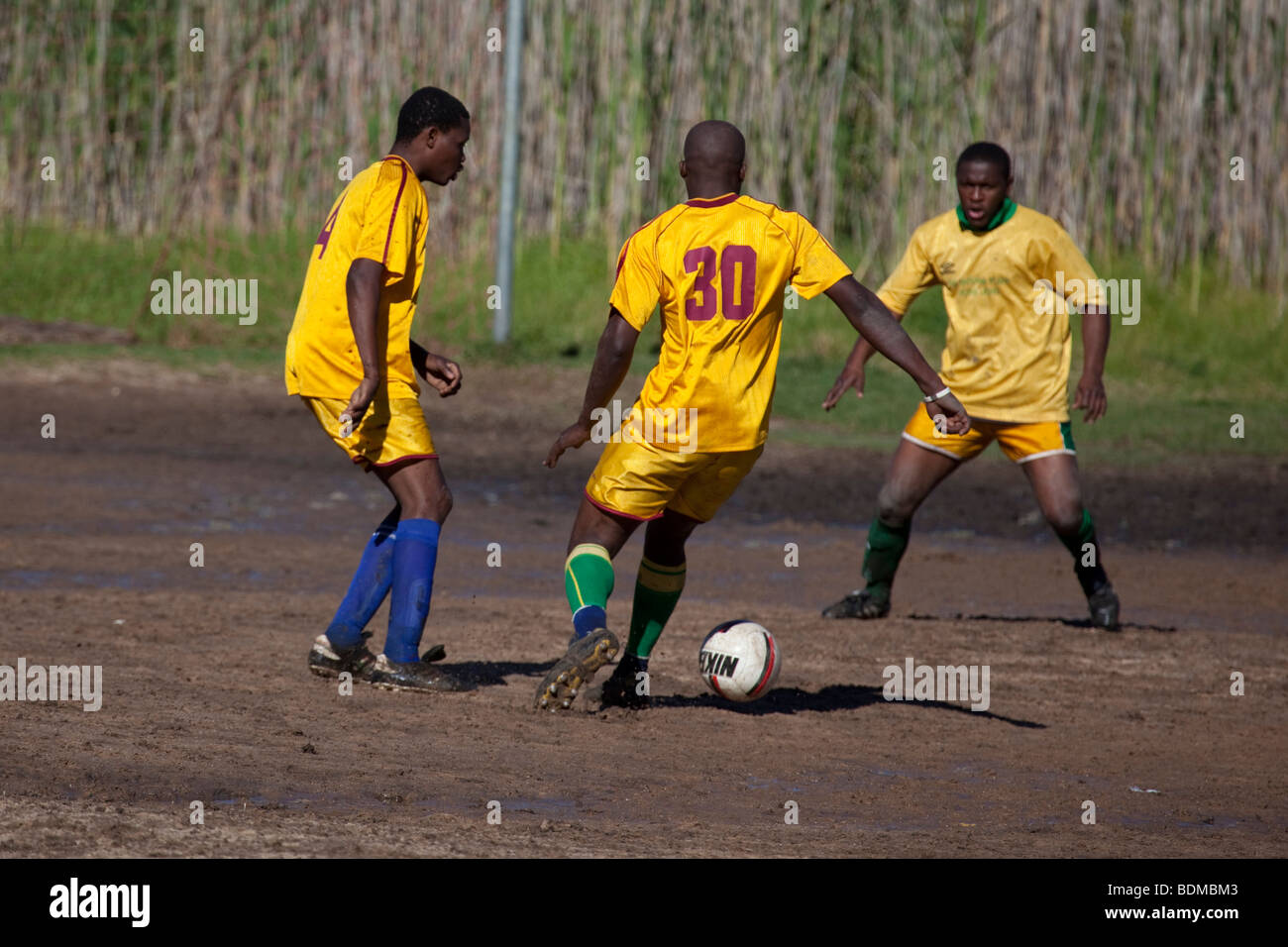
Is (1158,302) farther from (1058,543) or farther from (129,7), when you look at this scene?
(129,7)

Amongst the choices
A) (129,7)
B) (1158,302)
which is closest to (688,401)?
(1158,302)

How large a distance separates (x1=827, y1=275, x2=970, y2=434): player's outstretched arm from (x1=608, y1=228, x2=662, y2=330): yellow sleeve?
566 mm

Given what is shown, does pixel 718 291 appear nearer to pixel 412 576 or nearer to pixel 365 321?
pixel 365 321

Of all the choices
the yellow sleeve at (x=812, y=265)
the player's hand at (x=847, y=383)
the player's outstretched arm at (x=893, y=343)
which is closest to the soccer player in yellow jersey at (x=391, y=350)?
the yellow sleeve at (x=812, y=265)

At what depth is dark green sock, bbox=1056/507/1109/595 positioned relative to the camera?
27.7ft

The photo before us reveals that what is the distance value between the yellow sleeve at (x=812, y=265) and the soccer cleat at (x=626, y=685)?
145cm

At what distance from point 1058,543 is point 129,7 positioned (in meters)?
12.8

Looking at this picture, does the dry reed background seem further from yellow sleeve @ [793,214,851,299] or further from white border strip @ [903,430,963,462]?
→ yellow sleeve @ [793,214,851,299]

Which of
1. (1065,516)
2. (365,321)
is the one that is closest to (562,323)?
(1065,516)

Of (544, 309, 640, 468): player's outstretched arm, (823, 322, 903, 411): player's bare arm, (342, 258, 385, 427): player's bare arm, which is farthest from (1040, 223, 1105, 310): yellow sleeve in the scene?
(342, 258, 385, 427): player's bare arm

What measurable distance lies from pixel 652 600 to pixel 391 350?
124cm

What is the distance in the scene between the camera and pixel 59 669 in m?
6.59

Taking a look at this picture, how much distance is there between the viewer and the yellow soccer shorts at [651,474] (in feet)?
19.6

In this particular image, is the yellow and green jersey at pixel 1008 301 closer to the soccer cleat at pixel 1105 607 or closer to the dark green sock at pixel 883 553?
the dark green sock at pixel 883 553
